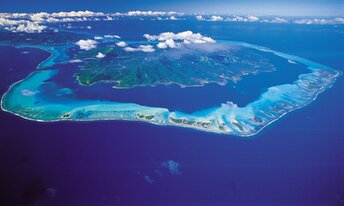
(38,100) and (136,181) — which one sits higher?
(38,100)

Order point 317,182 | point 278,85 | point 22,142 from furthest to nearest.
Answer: point 278,85 < point 22,142 < point 317,182

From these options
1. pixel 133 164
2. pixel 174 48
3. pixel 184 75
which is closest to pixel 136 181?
pixel 133 164

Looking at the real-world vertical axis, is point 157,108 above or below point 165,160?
above

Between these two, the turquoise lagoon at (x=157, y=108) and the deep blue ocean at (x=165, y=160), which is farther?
the turquoise lagoon at (x=157, y=108)

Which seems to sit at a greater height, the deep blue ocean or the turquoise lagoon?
the turquoise lagoon

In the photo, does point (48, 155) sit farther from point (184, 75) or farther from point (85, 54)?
point (85, 54)

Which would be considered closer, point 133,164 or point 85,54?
point 133,164

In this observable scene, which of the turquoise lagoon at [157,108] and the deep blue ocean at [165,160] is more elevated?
the turquoise lagoon at [157,108]

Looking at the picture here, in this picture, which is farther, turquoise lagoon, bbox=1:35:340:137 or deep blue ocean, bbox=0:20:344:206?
turquoise lagoon, bbox=1:35:340:137
